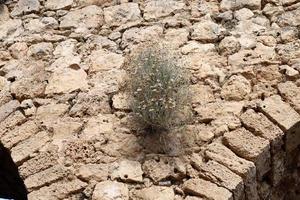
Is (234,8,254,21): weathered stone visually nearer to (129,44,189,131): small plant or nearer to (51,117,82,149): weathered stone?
(129,44,189,131): small plant

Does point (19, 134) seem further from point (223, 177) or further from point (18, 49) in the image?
point (223, 177)

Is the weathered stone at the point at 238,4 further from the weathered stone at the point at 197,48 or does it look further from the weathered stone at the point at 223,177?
the weathered stone at the point at 223,177

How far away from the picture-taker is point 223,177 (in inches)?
132

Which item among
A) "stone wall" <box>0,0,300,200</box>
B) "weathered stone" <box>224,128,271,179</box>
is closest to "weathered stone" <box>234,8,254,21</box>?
"stone wall" <box>0,0,300,200</box>

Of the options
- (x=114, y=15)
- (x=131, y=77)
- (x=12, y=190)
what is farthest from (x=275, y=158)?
(x=12, y=190)

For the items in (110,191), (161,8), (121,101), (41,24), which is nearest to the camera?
(110,191)

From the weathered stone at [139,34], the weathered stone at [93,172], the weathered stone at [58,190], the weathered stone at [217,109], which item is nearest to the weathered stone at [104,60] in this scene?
the weathered stone at [139,34]

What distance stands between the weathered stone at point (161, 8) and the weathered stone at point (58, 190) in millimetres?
1573

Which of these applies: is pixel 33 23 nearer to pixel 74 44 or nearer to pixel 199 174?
pixel 74 44

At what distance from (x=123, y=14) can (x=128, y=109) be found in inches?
39.9

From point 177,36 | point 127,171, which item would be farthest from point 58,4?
point 127,171

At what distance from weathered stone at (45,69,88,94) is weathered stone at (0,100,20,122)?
23 centimetres

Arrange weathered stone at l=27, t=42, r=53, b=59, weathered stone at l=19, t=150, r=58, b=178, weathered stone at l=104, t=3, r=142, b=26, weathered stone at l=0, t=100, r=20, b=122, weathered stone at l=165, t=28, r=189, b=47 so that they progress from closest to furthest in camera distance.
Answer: weathered stone at l=19, t=150, r=58, b=178, weathered stone at l=0, t=100, r=20, b=122, weathered stone at l=165, t=28, r=189, b=47, weathered stone at l=27, t=42, r=53, b=59, weathered stone at l=104, t=3, r=142, b=26

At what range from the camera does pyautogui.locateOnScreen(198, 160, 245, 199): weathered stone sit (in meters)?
3.31
